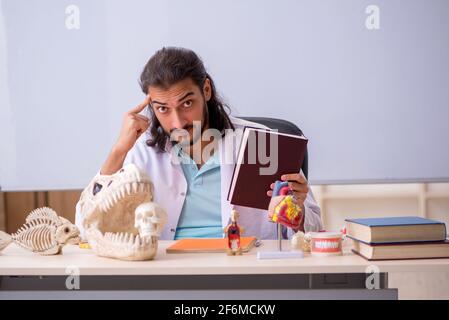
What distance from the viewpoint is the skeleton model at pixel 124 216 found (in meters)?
1.32

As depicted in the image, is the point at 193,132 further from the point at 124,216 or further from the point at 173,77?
the point at 124,216

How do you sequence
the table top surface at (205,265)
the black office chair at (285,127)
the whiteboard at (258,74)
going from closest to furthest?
the table top surface at (205,265), the black office chair at (285,127), the whiteboard at (258,74)

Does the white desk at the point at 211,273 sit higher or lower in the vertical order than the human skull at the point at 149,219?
lower

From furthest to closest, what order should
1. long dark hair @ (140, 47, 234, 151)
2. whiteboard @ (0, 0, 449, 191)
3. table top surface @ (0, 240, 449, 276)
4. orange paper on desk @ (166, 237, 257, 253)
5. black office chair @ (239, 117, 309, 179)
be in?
whiteboard @ (0, 0, 449, 191) < black office chair @ (239, 117, 309, 179) < long dark hair @ (140, 47, 234, 151) < orange paper on desk @ (166, 237, 257, 253) < table top surface @ (0, 240, 449, 276)

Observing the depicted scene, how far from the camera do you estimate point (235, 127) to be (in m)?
2.25

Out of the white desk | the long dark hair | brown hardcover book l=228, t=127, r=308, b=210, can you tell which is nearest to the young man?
the long dark hair

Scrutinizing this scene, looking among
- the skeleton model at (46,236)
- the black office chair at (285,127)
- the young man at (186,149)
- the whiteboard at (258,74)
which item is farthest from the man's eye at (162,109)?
the whiteboard at (258,74)

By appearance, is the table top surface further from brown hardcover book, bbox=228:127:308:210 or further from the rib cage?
brown hardcover book, bbox=228:127:308:210

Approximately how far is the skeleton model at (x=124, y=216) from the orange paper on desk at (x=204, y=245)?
109 mm

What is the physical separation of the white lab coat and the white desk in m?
0.50

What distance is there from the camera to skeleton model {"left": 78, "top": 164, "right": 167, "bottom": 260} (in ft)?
4.34

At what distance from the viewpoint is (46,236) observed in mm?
1470

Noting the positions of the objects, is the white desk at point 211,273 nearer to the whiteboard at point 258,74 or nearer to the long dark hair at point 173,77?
the long dark hair at point 173,77
